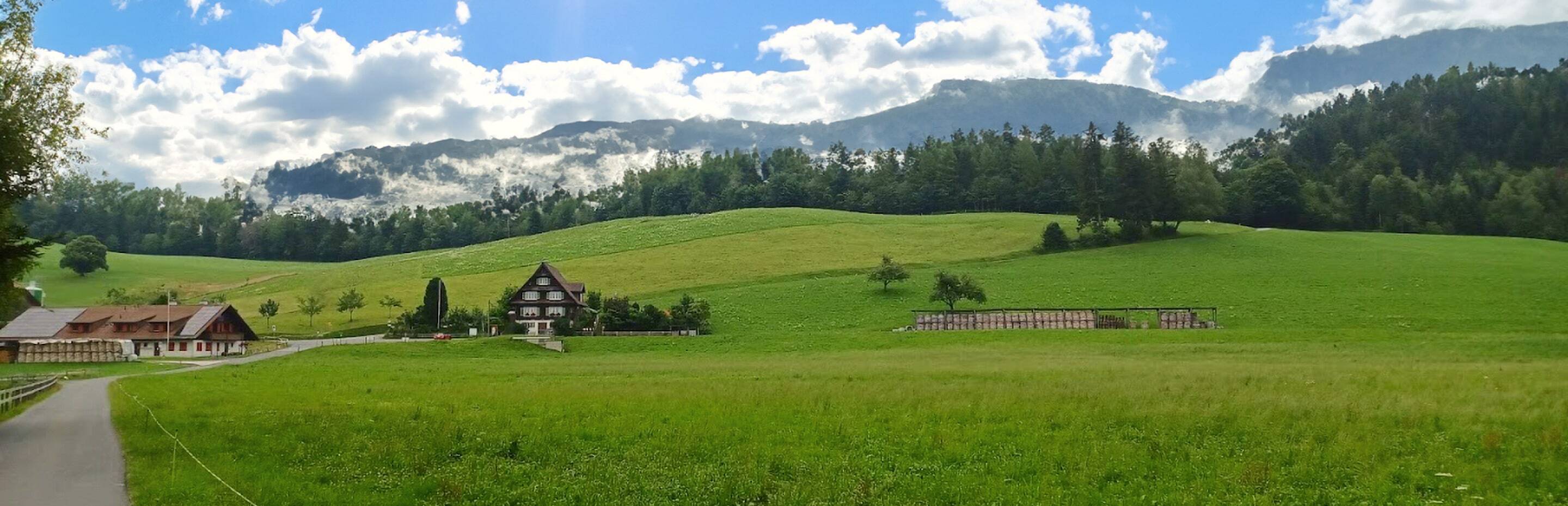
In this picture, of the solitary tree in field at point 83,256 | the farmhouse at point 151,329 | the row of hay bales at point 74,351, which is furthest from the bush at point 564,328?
the solitary tree in field at point 83,256

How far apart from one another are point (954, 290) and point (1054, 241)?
1524 inches

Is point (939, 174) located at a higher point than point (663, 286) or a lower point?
higher

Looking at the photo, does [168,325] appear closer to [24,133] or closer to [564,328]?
[564,328]

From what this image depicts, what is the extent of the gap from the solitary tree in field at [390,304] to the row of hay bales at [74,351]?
82.6 feet

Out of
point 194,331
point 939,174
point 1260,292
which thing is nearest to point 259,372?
point 194,331

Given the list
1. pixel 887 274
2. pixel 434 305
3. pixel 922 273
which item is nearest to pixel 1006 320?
pixel 887 274

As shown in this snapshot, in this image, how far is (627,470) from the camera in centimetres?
1719

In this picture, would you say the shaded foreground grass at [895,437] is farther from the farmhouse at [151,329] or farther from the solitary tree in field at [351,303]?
the solitary tree in field at [351,303]

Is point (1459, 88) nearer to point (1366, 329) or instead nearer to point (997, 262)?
point (997, 262)

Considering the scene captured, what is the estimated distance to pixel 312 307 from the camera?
9731 cm

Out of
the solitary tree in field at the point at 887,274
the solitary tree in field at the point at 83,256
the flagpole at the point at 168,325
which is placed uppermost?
the solitary tree in field at the point at 83,256

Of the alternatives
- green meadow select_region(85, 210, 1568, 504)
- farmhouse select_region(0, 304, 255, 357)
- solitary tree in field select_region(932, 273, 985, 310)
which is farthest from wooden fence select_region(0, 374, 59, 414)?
solitary tree in field select_region(932, 273, 985, 310)

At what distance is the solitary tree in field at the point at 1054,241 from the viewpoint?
112 metres

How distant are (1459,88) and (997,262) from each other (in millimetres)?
146526
